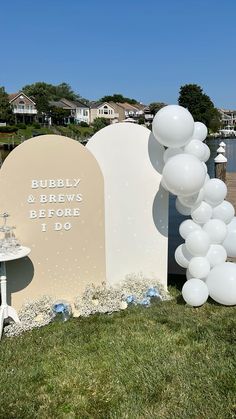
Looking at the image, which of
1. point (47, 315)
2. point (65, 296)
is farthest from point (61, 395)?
point (65, 296)

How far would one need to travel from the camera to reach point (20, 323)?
4.14 meters

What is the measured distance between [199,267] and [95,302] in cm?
117

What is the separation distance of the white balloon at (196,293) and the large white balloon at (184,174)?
944mm

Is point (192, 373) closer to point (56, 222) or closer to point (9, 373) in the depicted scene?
point (9, 373)

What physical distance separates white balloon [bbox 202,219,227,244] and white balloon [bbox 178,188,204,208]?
0.29m

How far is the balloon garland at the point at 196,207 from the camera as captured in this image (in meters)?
4.34

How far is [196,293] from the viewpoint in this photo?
4445 millimetres

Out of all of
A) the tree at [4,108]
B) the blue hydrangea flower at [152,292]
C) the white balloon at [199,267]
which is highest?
the tree at [4,108]

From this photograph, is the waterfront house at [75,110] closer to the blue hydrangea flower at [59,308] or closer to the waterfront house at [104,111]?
the waterfront house at [104,111]

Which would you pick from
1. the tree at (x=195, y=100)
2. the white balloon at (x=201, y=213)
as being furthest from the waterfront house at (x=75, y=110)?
the white balloon at (x=201, y=213)

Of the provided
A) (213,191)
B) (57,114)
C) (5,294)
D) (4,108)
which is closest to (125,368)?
(5,294)

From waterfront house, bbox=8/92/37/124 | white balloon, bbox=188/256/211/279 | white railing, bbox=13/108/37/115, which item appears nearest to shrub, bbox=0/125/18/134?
waterfront house, bbox=8/92/37/124

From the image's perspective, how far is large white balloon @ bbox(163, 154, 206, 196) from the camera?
4.25m

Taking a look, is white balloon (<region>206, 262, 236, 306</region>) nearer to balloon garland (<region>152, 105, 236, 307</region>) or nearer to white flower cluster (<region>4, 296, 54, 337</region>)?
balloon garland (<region>152, 105, 236, 307</region>)
